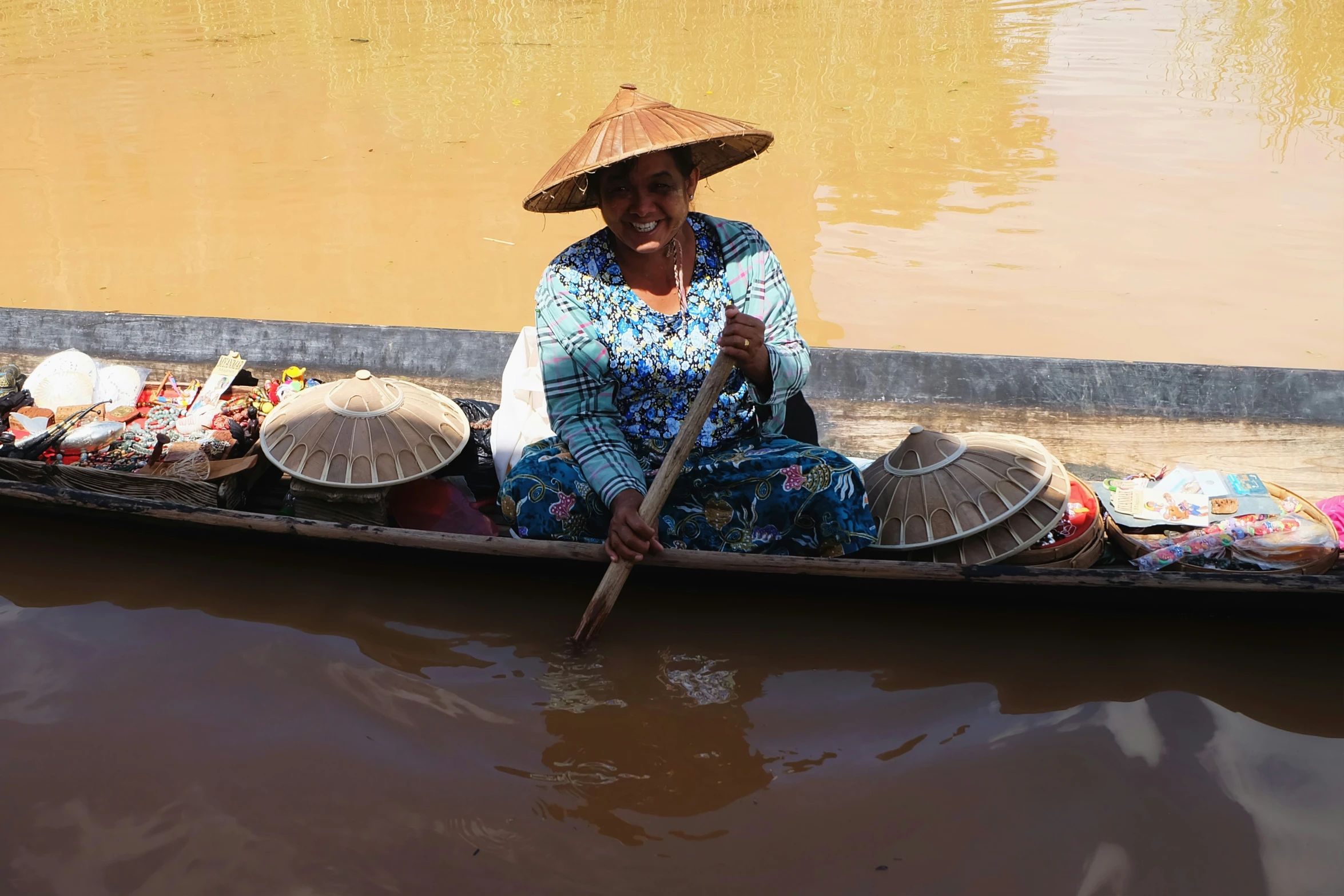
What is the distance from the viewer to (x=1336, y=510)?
2.43 metres

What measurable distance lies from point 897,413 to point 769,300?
963 mm

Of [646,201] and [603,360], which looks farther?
[603,360]

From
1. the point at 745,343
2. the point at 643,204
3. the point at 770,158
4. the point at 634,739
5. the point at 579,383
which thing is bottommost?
the point at 634,739

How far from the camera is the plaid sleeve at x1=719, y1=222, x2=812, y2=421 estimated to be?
7.12ft

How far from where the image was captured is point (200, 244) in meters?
5.58

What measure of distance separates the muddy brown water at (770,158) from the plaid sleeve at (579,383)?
2.52m

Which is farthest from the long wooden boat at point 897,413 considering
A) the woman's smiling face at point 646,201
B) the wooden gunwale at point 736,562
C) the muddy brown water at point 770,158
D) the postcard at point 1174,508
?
the muddy brown water at point 770,158

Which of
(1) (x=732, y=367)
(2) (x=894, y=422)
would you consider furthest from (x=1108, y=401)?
(1) (x=732, y=367)

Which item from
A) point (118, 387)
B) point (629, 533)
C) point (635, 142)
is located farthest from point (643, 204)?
point (118, 387)

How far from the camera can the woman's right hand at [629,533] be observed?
6.59ft

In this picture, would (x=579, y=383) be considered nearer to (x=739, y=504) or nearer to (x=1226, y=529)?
(x=739, y=504)

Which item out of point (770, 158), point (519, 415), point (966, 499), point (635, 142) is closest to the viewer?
point (635, 142)

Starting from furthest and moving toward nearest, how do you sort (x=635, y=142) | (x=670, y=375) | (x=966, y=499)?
(x=966, y=499) < (x=670, y=375) < (x=635, y=142)

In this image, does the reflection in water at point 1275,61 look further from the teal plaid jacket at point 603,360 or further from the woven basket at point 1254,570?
the teal plaid jacket at point 603,360
